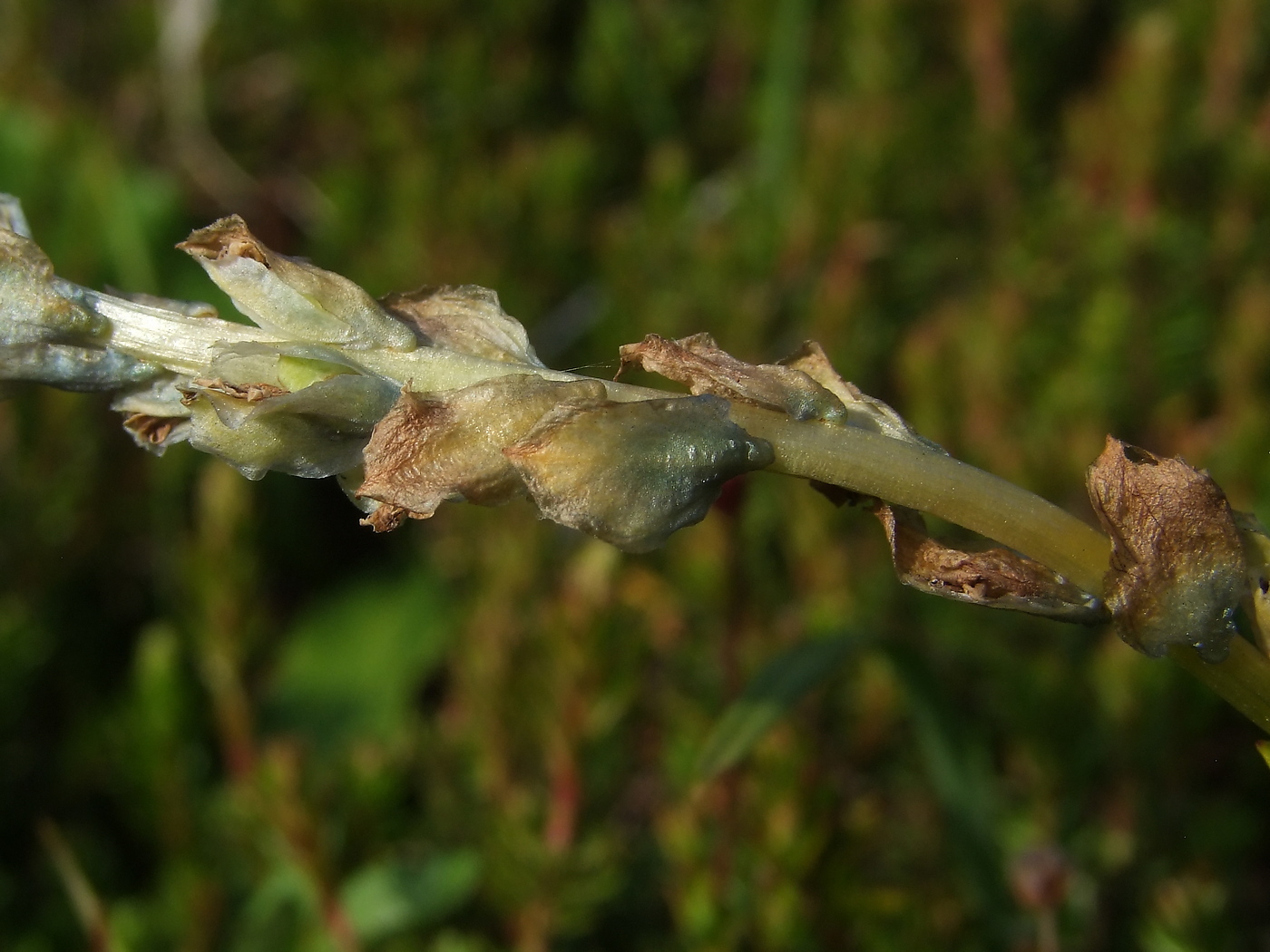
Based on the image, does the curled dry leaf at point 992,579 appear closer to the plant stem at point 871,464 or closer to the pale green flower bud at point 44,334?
the plant stem at point 871,464

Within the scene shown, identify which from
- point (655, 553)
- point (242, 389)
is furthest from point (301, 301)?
point (655, 553)

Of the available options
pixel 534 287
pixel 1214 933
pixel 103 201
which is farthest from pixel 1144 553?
pixel 103 201

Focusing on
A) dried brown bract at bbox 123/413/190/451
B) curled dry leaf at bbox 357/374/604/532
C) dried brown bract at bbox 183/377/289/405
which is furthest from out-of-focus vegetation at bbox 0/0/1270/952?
curled dry leaf at bbox 357/374/604/532

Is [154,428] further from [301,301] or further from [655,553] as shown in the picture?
[655,553]

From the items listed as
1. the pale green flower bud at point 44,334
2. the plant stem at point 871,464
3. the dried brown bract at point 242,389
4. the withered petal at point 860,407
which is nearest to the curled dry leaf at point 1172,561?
the plant stem at point 871,464

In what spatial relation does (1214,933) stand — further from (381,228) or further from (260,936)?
(381,228)

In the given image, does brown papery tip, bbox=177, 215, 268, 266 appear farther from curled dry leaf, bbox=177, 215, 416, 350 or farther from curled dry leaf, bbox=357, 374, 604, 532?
curled dry leaf, bbox=357, 374, 604, 532
